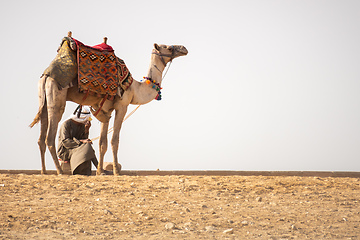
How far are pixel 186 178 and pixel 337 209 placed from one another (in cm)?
298

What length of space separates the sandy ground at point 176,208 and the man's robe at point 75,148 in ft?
7.13

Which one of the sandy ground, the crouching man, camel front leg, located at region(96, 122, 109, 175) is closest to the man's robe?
the crouching man

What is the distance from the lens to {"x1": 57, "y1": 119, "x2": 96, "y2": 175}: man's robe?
12.5 meters

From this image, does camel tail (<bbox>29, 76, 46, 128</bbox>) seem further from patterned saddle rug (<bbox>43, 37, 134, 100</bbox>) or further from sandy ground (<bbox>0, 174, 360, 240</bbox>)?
sandy ground (<bbox>0, 174, 360, 240</bbox>)

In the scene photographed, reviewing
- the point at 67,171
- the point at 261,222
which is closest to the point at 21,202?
the point at 261,222

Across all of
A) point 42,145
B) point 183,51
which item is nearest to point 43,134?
point 42,145

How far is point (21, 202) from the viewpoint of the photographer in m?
8.41

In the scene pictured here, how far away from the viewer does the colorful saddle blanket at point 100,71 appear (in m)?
10.9

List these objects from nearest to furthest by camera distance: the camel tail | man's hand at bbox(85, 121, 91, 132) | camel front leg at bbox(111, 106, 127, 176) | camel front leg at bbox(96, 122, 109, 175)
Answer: the camel tail, camel front leg at bbox(111, 106, 127, 176), camel front leg at bbox(96, 122, 109, 175), man's hand at bbox(85, 121, 91, 132)

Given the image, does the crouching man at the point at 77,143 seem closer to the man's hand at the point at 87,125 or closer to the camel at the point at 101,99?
the man's hand at the point at 87,125

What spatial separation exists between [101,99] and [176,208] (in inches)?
157

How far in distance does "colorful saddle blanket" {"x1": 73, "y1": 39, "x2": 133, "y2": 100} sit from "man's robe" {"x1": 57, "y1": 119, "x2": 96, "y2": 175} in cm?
178

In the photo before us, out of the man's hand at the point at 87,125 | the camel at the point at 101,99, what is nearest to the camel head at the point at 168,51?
the camel at the point at 101,99

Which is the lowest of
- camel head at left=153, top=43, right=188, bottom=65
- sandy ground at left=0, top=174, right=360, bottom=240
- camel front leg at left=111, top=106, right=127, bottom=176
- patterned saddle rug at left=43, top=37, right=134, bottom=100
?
sandy ground at left=0, top=174, right=360, bottom=240
